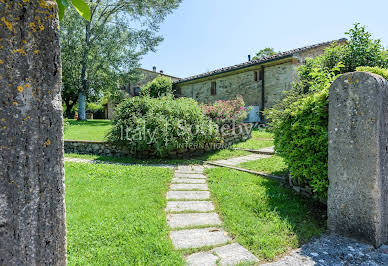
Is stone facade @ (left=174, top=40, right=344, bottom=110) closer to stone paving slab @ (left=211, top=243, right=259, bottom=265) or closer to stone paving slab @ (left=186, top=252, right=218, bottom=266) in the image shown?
stone paving slab @ (left=211, top=243, right=259, bottom=265)

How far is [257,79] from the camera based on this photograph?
13547 mm

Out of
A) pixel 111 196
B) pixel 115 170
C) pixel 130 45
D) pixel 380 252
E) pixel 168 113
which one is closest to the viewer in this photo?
pixel 380 252

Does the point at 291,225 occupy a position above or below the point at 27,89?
below

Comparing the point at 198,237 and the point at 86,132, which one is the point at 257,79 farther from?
the point at 198,237

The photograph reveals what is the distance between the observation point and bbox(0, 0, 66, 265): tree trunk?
729 mm

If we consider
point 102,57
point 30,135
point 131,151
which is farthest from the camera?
point 102,57

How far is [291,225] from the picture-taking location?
266cm

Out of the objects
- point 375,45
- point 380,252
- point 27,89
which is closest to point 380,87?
point 380,252

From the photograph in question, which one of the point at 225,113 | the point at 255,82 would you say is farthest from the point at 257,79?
the point at 225,113

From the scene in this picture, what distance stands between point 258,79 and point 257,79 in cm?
9

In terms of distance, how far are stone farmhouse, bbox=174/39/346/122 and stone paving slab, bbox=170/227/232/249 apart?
10.5 m

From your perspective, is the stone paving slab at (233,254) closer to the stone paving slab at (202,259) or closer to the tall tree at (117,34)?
the stone paving slab at (202,259)

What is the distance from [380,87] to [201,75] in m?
15.2

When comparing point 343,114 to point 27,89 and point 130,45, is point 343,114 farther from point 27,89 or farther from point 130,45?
point 130,45
